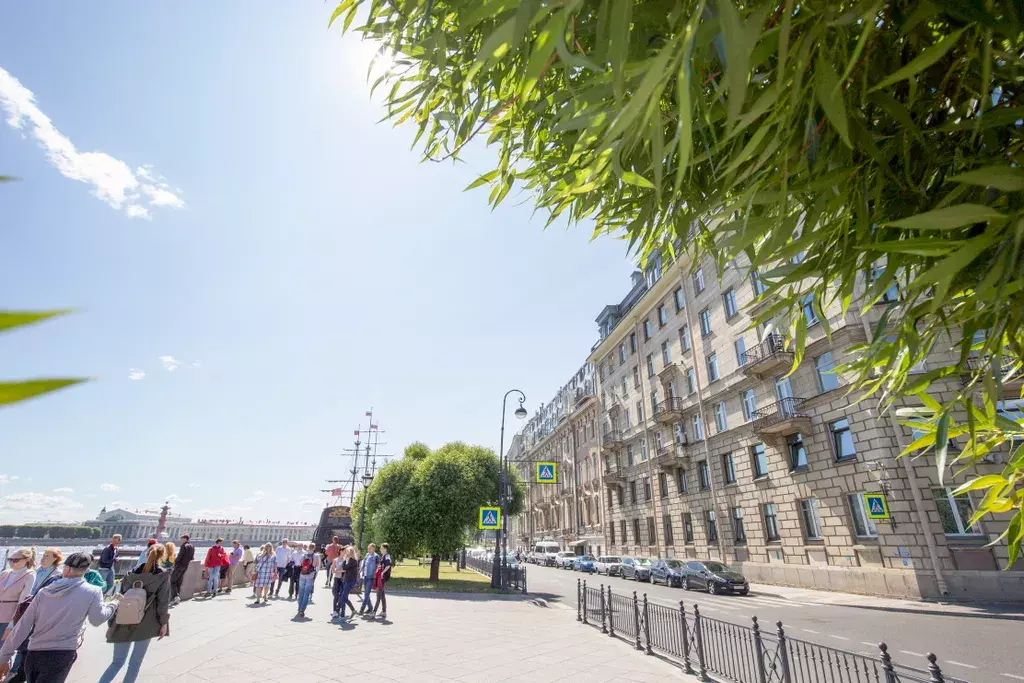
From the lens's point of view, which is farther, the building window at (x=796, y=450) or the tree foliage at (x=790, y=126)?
the building window at (x=796, y=450)

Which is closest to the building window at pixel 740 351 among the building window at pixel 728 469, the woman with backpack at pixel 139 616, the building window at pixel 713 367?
the building window at pixel 713 367

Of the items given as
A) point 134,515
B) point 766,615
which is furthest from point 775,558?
point 134,515

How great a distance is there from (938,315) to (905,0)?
142 centimetres

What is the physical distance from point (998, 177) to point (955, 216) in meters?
0.21

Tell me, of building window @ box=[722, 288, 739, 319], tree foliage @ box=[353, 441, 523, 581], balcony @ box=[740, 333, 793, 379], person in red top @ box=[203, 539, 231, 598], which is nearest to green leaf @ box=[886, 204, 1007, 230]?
person in red top @ box=[203, 539, 231, 598]

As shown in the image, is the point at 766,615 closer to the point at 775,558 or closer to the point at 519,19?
the point at 775,558

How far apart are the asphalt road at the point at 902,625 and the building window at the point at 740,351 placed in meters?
11.6

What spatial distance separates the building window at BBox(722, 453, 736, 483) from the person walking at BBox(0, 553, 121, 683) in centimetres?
2921

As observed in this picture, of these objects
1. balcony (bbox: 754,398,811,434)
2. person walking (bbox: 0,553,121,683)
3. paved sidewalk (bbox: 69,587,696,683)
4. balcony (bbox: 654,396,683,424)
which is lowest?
paved sidewalk (bbox: 69,587,696,683)

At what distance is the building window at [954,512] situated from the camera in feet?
58.5

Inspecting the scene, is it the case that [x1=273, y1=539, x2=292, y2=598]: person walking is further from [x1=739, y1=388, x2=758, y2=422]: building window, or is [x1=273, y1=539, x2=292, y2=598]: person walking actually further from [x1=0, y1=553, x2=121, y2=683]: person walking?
[x1=739, y1=388, x2=758, y2=422]: building window

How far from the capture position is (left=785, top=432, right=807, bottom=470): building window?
77.8ft

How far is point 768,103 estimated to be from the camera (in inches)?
54.0

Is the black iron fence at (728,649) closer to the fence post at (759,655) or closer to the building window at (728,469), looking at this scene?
the fence post at (759,655)
